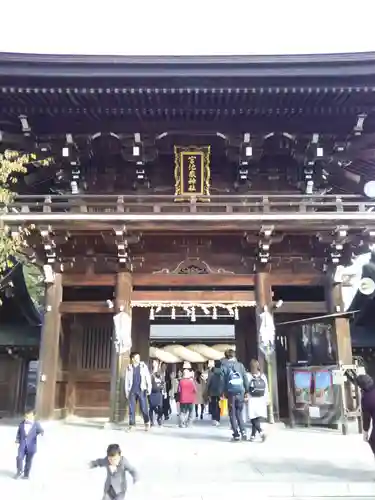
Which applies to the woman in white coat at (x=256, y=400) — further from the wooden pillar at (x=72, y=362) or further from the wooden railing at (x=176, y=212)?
the wooden pillar at (x=72, y=362)

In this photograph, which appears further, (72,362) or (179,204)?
(72,362)

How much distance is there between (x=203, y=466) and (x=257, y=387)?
238cm

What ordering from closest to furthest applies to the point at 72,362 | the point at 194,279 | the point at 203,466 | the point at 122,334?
the point at 203,466 → the point at 122,334 → the point at 194,279 → the point at 72,362

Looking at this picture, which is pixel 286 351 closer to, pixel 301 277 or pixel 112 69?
pixel 301 277

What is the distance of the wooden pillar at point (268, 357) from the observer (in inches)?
427

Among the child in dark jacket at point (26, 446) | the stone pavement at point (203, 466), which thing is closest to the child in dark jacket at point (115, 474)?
the stone pavement at point (203, 466)

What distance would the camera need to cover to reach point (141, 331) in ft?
43.9

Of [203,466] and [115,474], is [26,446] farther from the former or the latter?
[203,466]

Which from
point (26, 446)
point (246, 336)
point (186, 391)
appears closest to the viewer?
point (26, 446)

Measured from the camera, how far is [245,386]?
8953 millimetres

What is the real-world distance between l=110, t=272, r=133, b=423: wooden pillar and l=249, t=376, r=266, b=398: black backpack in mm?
3374

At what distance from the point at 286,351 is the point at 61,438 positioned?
6763mm

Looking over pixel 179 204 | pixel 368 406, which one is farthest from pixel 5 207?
pixel 368 406

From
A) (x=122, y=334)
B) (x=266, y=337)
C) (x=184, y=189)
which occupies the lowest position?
(x=266, y=337)
